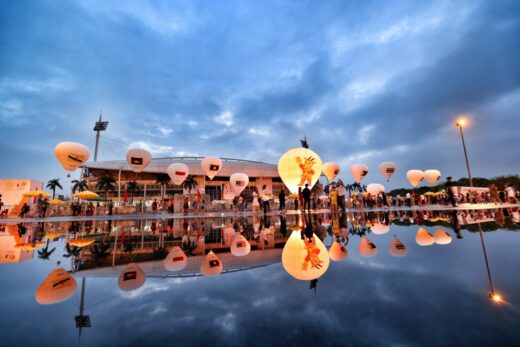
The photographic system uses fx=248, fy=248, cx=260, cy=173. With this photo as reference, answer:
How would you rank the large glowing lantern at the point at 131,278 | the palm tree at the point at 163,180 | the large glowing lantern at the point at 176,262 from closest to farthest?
the large glowing lantern at the point at 131,278
the large glowing lantern at the point at 176,262
the palm tree at the point at 163,180

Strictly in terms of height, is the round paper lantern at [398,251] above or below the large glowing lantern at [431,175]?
below

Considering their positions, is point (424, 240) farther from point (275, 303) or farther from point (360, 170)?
point (360, 170)

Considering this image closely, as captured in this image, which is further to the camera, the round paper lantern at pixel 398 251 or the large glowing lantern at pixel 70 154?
the large glowing lantern at pixel 70 154

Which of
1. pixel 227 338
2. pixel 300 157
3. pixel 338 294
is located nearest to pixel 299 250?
pixel 338 294

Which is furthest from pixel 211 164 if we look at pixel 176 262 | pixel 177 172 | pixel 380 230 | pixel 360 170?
pixel 176 262

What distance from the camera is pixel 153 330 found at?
1.42 m

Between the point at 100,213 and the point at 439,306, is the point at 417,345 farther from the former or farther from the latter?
the point at 100,213

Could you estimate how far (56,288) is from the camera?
2.37m

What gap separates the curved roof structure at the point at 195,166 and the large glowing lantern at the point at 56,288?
172 feet

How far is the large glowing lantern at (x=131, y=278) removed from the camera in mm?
2379

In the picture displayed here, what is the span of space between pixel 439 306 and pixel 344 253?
6.83 feet

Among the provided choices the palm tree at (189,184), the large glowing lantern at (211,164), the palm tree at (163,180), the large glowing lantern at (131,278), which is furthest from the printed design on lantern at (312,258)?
the palm tree at (189,184)

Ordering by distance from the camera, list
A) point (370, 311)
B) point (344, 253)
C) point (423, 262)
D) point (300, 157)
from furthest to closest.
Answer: point (300, 157)
point (344, 253)
point (423, 262)
point (370, 311)

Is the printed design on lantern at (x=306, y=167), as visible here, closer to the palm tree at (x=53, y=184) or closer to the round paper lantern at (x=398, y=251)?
the round paper lantern at (x=398, y=251)
